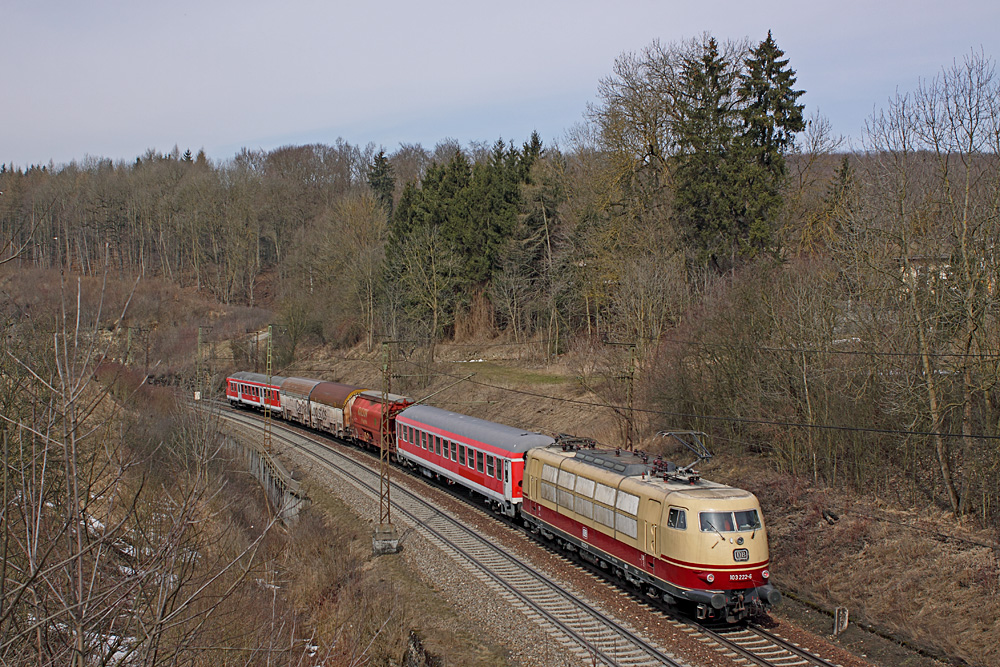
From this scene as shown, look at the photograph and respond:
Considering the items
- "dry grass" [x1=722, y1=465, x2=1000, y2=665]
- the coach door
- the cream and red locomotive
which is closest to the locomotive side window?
the cream and red locomotive

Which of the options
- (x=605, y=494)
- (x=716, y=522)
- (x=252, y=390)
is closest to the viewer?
(x=716, y=522)

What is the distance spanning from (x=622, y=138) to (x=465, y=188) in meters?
18.7

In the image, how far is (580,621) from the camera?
586 inches

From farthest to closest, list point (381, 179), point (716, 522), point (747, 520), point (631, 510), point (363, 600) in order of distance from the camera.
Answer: point (381, 179) < point (631, 510) < point (363, 600) < point (747, 520) < point (716, 522)

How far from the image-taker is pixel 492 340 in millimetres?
52562

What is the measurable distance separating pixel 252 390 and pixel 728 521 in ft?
145

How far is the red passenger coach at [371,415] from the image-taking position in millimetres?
33406

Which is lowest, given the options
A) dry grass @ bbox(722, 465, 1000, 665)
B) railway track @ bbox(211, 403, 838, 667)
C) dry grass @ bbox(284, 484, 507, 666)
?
dry grass @ bbox(284, 484, 507, 666)

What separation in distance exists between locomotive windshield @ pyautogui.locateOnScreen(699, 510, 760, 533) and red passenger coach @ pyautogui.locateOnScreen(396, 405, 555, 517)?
7.75 metres

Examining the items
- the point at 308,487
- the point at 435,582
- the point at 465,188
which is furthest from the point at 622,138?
the point at 435,582

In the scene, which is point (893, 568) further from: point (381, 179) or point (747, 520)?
point (381, 179)

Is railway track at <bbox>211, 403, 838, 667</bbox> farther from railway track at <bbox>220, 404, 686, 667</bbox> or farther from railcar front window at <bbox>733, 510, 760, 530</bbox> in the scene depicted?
railcar front window at <bbox>733, 510, 760, 530</bbox>

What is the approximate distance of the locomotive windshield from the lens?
14.2 m

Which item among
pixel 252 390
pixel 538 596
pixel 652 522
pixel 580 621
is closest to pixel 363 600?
pixel 538 596
